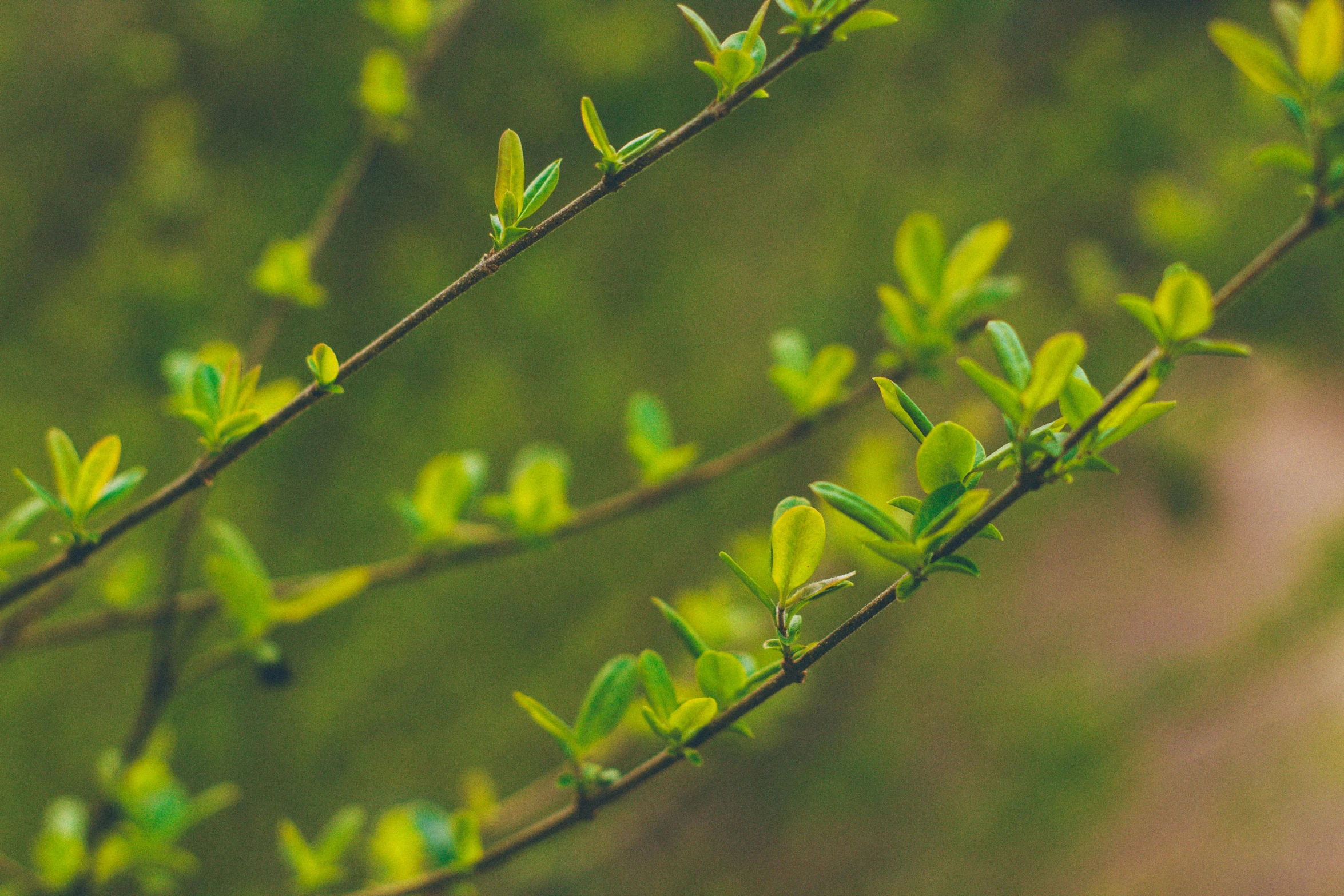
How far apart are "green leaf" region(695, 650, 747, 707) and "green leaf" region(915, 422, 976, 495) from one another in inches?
3.0

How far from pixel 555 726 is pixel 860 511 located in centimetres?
12

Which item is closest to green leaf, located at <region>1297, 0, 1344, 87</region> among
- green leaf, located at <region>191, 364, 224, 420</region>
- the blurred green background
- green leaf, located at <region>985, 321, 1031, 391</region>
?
green leaf, located at <region>985, 321, 1031, 391</region>

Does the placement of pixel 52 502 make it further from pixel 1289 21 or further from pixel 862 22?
pixel 1289 21

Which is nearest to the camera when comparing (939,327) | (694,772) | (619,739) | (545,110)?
(939,327)

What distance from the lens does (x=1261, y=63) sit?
0.78ft

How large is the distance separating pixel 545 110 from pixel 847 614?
1.95 feet

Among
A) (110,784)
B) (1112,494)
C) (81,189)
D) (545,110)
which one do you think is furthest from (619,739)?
(81,189)

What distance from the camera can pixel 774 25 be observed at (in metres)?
1.01

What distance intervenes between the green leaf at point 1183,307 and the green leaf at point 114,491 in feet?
1.01

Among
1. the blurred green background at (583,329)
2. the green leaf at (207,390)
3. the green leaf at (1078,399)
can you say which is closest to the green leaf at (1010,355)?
the green leaf at (1078,399)

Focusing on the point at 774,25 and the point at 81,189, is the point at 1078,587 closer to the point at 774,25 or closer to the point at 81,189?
the point at 774,25

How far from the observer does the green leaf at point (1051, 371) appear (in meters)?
0.22

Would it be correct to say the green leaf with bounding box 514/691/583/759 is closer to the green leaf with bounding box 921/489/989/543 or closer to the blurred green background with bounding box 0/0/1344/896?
the green leaf with bounding box 921/489/989/543

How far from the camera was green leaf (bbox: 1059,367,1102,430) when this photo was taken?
0.23m
